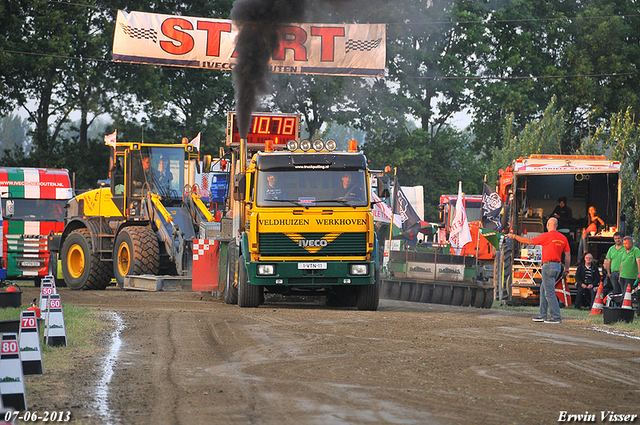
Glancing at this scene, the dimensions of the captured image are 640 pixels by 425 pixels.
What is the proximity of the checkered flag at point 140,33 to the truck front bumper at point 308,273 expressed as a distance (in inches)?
552

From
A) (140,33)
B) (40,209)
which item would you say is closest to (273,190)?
(40,209)

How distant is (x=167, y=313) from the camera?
16094 mm

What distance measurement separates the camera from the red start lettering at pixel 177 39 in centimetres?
2841

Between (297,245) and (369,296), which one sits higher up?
(297,245)

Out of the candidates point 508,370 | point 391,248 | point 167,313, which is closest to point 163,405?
point 508,370

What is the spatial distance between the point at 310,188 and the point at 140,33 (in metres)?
13.9

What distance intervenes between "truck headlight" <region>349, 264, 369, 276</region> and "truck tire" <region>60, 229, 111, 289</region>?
9.33 meters

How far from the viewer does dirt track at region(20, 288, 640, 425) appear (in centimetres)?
739

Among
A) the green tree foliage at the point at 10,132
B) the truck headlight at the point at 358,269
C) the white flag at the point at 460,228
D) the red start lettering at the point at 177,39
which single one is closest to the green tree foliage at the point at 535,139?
the white flag at the point at 460,228

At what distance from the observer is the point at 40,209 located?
27547 millimetres

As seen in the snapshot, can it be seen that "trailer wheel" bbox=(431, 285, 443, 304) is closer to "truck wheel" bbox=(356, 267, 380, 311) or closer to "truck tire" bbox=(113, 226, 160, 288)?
"truck wheel" bbox=(356, 267, 380, 311)

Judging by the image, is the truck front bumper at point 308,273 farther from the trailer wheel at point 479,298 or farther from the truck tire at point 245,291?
the trailer wheel at point 479,298

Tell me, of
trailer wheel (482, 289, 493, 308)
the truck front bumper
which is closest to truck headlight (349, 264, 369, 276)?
the truck front bumper

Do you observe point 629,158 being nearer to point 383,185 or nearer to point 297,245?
point 383,185
